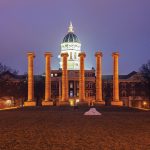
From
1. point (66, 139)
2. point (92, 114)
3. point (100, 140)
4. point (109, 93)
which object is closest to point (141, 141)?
point (100, 140)

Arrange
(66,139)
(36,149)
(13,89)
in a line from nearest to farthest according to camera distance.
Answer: (36,149), (66,139), (13,89)

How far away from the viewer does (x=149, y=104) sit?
122 m

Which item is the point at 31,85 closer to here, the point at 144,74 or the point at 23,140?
the point at 144,74

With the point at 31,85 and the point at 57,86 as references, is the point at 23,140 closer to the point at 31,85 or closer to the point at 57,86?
the point at 31,85

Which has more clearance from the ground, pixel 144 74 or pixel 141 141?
pixel 144 74

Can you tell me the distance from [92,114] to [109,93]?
369 feet

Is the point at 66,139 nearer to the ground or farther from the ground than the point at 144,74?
nearer to the ground

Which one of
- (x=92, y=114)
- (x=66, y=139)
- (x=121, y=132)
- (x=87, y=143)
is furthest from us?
(x=92, y=114)

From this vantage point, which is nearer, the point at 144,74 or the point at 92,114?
the point at 92,114

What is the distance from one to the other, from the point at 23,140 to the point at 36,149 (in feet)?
14.4

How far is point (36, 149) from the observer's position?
24.2 meters

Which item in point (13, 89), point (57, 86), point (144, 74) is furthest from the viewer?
point (57, 86)

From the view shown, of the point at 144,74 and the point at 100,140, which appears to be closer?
the point at 100,140

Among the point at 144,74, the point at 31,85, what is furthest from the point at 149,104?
the point at 31,85
